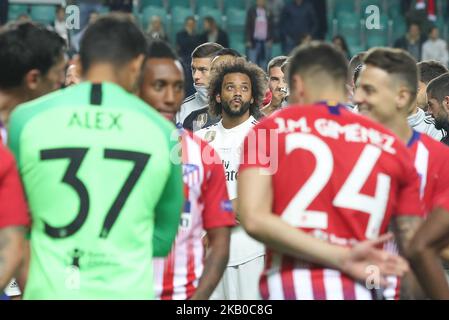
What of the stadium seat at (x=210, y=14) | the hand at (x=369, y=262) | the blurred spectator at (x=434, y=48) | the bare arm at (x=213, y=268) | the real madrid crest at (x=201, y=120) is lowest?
the bare arm at (x=213, y=268)

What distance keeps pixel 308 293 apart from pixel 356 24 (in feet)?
62.3

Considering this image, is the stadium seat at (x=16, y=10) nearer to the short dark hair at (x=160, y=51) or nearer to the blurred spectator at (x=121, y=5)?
the blurred spectator at (x=121, y=5)

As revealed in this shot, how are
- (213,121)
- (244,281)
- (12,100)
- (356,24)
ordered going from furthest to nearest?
(356,24), (213,121), (244,281), (12,100)

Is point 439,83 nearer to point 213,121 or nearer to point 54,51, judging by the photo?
point 213,121

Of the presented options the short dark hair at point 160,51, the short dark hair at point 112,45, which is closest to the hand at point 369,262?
the short dark hair at point 112,45

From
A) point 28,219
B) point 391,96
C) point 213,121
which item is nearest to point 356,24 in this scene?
point 213,121

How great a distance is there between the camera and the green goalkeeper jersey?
14.2 feet

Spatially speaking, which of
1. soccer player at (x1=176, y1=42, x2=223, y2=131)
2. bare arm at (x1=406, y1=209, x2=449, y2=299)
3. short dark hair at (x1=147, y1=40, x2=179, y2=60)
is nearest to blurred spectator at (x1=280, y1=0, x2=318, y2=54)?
soccer player at (x1=176, y1=42, x2=223, y2=131)

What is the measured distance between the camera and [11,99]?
4984 mm

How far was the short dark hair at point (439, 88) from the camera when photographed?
8617mm

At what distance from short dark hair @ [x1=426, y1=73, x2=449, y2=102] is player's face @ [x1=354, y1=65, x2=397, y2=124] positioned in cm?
320

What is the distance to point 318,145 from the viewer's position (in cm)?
465

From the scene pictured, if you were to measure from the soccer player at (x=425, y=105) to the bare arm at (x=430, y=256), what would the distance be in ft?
11.2

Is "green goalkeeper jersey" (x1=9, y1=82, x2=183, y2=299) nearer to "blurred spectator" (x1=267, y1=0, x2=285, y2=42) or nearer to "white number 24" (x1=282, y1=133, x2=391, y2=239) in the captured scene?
"white number 24" (x1=282, y1=133, x2=391, y2=239)
